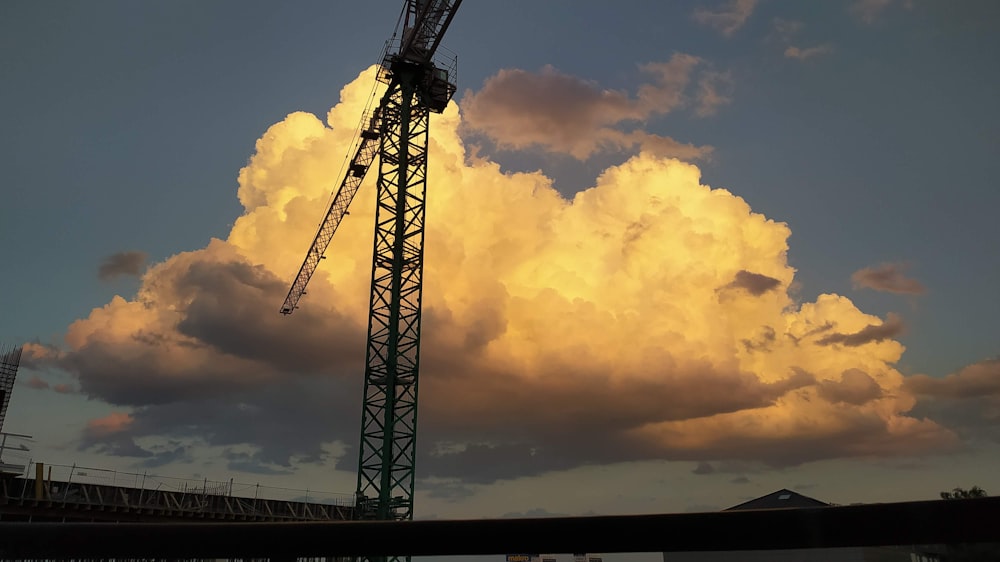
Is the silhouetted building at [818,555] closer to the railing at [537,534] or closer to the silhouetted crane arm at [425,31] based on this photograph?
the railing at [537,534]

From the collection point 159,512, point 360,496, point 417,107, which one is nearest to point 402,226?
point 417,107

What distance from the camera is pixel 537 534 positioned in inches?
142

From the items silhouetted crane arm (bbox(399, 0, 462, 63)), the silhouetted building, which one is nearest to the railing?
the silhouetted building

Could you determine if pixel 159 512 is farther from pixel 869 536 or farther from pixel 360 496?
pixel 869 536

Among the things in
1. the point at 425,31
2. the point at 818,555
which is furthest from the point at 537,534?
the point at 425,31

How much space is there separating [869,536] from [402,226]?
56.0 meters

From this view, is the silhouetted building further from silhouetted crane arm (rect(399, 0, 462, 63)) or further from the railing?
silhouetted crane arm (rect(399, 0, 462, 63))

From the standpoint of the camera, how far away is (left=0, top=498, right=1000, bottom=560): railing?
10.0ft

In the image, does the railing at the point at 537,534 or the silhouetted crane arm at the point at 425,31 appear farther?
the silhouetted crane arm at the point at 425,31

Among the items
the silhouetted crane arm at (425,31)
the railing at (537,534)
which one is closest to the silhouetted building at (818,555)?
the railing at (537,534)

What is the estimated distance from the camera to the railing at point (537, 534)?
305 cm

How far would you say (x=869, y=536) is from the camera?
10.3 ft

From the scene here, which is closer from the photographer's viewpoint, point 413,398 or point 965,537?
point 965,537

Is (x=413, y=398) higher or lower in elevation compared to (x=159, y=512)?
higher
